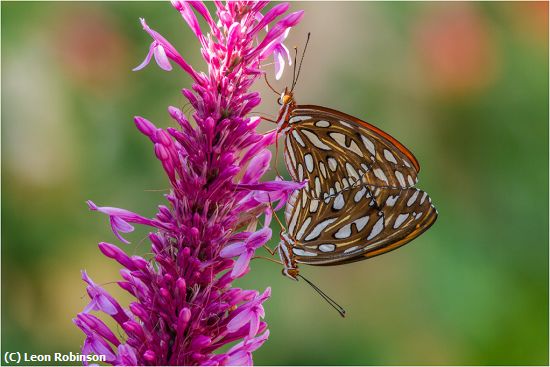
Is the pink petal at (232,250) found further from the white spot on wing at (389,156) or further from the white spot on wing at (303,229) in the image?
the white spot on wing at (389,156)

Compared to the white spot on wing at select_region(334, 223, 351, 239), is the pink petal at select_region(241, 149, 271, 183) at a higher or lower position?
higher

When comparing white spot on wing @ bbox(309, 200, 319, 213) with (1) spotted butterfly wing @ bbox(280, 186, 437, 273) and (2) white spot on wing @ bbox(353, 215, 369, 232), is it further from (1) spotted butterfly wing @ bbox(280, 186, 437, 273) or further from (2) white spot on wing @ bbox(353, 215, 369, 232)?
(2) white spot on wing @ bbox(353, 215, 369, 232)

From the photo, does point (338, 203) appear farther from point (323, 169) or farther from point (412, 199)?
point (412, 199)

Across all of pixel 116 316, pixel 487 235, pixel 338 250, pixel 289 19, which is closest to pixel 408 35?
pixel 487 235

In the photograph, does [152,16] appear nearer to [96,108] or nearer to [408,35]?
[96,108]

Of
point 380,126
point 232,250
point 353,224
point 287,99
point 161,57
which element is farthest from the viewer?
point 380,126

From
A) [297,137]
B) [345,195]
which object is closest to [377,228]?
[345,195]

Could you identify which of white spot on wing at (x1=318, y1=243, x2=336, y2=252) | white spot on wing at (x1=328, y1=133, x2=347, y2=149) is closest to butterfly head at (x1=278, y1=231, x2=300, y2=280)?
white spot on wing at (x1=318, y1=243, x2=336, y2=252)

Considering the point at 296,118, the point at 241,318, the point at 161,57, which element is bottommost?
the point at 241,318
